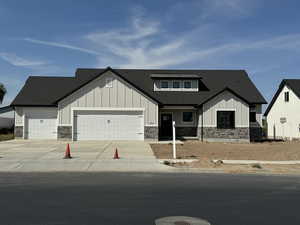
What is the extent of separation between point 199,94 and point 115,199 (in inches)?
969

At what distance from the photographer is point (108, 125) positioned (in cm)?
2770

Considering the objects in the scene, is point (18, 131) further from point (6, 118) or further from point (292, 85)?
point (292, 85)

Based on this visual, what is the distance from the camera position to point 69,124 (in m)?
27.3

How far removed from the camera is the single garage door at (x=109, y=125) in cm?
2748

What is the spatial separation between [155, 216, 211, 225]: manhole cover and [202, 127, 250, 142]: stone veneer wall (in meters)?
22.6

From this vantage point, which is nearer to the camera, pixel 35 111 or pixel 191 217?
pixel 191 217

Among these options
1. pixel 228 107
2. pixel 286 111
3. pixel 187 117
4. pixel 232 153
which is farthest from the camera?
pixel 286 111

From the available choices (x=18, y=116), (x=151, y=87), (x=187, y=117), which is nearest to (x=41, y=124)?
(x=18, y=116)

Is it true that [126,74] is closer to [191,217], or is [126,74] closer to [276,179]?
[276,179]

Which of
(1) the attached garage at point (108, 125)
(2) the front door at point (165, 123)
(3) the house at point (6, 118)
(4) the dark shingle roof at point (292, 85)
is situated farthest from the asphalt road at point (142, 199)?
(3) the house at point (6, 118)

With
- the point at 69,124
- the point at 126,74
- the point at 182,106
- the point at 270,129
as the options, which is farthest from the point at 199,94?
the point at 270,129

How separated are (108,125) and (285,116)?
20.5m

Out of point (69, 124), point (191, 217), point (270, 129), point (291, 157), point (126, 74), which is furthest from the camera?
point (270, 129)

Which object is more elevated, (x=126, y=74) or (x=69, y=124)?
(x=126, y=74)
